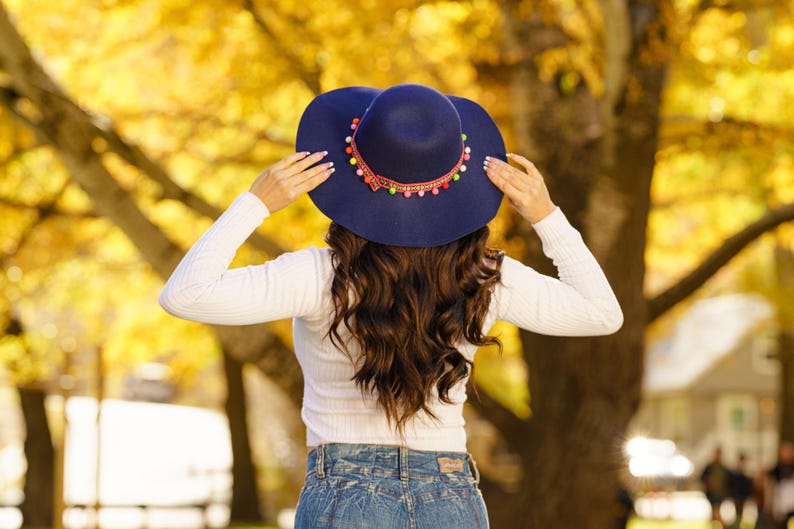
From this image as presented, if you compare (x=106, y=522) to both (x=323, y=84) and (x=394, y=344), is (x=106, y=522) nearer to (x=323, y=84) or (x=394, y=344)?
(x=323, y=84)

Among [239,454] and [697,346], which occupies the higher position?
[697,346]

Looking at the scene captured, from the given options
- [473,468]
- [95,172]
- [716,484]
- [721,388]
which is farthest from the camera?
[721,388]

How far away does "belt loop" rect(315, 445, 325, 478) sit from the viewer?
285 cm

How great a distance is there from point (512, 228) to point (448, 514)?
842 centimetres

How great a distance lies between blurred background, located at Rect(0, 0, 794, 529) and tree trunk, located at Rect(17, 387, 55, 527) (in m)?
0.05

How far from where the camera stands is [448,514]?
9.37 ft

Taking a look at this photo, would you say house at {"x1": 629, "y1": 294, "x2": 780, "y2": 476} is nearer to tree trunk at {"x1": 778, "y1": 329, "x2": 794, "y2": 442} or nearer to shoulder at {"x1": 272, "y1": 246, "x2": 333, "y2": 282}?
tree trunk at {"x1": 778, "y1": 329, "x2": 794, "y2": 442}

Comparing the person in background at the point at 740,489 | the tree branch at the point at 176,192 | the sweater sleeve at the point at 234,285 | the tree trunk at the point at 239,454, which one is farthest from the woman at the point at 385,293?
Result: the tree trunk at the point at 239,454

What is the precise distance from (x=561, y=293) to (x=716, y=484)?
19.7 metres

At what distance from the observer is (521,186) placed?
3078 millimetres

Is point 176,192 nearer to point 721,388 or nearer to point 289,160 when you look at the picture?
point 289,160

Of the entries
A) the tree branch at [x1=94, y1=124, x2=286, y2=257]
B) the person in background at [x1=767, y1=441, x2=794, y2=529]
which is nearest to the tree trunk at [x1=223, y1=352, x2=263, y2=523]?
the person in background at [x1=767, y1=441, x2=794, y2=529]

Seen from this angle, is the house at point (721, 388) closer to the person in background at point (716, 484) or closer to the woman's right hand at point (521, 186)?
the person in background at point (716, 484)

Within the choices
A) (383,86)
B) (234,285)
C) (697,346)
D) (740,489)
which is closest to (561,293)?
(234,285)
